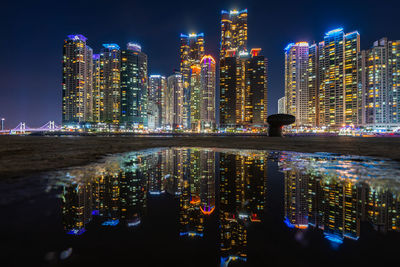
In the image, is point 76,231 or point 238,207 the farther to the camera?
point 238,207

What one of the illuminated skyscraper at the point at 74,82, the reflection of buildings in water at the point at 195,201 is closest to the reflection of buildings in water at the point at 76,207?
the reflection of buildings in water at the point at 195,201

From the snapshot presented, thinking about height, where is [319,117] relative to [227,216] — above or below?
above

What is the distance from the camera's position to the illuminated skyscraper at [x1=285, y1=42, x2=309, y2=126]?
609 feet

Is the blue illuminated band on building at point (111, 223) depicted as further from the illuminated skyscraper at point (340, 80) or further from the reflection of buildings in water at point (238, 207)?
the illuminated skyscraper at point (340, 80)

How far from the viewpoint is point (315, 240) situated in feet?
9.46

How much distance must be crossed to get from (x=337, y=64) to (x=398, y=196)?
203589 mm

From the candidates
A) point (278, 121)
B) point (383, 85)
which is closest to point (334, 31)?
point (383, 85)

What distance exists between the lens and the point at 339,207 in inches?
164

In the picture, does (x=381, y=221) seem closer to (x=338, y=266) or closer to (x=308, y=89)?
(x=338, y=266)

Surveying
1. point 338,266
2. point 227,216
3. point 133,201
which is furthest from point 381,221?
point 133,201

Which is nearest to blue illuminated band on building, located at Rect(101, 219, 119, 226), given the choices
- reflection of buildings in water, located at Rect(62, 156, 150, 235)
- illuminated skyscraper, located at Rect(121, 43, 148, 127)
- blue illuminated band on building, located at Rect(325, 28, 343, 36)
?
reflection of buildings in water, located at Rect(62, 156, 150, 235)

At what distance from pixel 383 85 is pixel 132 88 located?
201644 millimetres

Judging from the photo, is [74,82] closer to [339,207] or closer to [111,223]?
[111,223]

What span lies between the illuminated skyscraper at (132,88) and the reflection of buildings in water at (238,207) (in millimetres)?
189042
